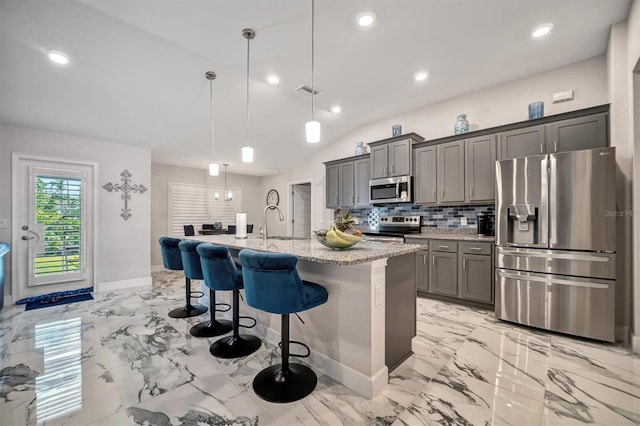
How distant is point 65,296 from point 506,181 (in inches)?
247

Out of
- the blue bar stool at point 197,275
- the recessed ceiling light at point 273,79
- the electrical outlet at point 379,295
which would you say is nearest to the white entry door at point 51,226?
the blue bar stool at point 197,275

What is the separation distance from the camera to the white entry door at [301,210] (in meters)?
7.05

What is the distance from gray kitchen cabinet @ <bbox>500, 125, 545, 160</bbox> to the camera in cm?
319

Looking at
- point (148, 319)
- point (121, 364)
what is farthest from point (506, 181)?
point (148, 319)

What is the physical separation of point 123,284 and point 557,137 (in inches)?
261

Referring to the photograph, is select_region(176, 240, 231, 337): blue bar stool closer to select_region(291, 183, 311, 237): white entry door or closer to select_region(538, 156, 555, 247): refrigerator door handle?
select_region(538, 156, 555, 247): refrigerator door handle

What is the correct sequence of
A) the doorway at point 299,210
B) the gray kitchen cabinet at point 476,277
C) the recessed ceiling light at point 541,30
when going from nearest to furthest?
the recessed ceiling light at point 541,30, the gray kitchen cabinet at point 476,277, the doorway at point 299,210

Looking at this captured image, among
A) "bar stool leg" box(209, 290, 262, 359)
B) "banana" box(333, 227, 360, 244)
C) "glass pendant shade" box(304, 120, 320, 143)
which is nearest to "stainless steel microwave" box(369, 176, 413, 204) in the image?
"glass pendant shade" box(304, 120, 320, 143)

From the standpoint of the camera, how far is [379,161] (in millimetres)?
4602

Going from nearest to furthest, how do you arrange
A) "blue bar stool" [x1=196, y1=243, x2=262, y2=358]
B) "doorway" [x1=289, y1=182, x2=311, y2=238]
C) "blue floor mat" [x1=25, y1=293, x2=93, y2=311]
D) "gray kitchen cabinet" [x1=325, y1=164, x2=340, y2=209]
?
1. "blue bar stool" [x1=196, y1=243, x2=262, y2=358]
2. "blue floor mat" [x1=25, y1=293, x2=93, y2=311]
3. "gray kitchen cabinet" [x1=325, y1=164, x2=340, y2=209]
4. "doorway" [x1=289, y1=182, x2=311, y2=238]

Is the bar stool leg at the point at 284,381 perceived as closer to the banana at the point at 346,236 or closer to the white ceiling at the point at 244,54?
the banana at the point at 346,236

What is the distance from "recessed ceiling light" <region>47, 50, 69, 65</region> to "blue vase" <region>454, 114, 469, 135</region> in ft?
16.1

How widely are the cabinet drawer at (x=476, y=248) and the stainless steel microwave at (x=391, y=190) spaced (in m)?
1.10

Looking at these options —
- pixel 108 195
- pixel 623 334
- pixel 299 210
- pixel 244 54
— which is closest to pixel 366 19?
pixel 244 54
